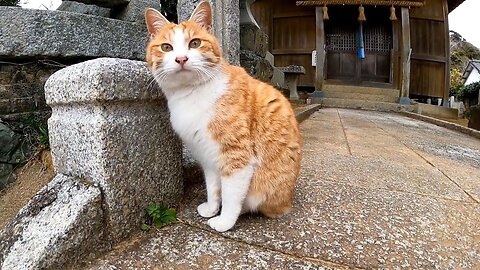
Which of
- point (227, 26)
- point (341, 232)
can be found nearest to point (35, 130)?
point (227, 26)

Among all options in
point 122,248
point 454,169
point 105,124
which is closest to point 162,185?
point 122,248

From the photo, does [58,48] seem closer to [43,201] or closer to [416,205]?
[43,201]

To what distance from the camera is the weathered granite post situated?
46.0 inches

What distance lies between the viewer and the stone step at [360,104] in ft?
34.8

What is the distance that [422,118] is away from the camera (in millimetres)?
8617

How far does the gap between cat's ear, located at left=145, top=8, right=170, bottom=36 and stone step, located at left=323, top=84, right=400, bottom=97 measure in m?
10.7

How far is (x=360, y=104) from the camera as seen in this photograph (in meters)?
10.9

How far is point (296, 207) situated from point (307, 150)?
1.54m

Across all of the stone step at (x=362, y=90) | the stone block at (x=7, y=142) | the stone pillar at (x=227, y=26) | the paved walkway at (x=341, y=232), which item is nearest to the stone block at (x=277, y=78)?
the stone pillar at (x=227, y=26)

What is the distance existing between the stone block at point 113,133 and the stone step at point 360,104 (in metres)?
9.73

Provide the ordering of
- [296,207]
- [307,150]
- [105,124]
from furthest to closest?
[307,150], [296,207], [105,124]

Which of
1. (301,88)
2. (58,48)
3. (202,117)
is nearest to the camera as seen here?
(202,117)

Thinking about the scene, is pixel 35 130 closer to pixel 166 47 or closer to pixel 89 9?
pixel 89 9

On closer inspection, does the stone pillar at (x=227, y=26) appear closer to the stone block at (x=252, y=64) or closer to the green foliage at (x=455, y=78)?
the stone block at (x=252, y=64)
